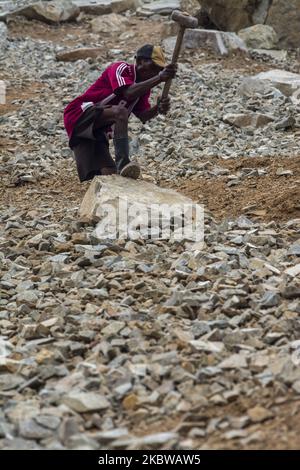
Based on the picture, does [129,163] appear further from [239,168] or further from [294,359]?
[294,359]

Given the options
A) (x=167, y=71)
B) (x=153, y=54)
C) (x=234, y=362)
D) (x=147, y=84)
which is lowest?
(x=234, y=362)

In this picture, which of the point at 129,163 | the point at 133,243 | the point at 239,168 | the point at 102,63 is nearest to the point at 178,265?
A: the point at 133,243

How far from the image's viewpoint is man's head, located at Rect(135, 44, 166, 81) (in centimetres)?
672

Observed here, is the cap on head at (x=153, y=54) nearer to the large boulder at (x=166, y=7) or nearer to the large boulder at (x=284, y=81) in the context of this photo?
the large boulder at (x=284, y=81)

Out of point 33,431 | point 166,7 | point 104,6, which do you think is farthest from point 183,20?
point 104,6

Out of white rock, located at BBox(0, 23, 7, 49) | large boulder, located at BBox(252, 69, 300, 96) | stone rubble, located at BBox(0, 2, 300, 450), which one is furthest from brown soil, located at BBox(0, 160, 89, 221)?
white rock, located at BBox(0, 23, 7, 49)

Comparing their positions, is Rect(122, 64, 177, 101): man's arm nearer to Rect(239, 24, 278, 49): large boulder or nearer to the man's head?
the man's head

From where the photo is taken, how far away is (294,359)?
383 centimetres

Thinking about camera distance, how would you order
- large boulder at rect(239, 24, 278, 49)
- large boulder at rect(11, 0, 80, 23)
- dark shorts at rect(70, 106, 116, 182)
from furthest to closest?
large boulder at rect(11, 0, 80, 23) < large boulder at rect(239, 24, 278, 49) < dark shorts at rect(70, 106, 116, 182)

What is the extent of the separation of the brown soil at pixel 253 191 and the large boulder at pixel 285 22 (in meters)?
8.47

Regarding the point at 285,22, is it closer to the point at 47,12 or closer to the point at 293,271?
the point at 47,12

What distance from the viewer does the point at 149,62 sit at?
22.2ft

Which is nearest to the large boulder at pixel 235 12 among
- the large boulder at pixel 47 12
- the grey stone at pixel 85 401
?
the large boulder at pixel 47 12

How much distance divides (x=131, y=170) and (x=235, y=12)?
397 inches
